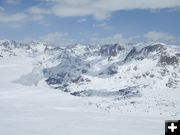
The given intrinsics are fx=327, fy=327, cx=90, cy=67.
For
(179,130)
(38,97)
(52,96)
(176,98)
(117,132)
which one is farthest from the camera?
(176,98)

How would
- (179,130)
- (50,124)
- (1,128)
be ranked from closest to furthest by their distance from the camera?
(179,130) < (1,128) < (50,124)

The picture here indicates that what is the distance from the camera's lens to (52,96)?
154250 mm

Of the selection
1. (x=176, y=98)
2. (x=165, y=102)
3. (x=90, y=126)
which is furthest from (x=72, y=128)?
(x=176, y=98)

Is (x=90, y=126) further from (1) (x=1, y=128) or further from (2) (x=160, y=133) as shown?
(1) (x=1, y=128)

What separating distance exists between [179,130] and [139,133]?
40749 mm

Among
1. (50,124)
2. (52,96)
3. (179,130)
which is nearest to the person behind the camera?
(179,130)

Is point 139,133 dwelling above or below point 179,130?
below

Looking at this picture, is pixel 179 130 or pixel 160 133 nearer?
pixel 179 130

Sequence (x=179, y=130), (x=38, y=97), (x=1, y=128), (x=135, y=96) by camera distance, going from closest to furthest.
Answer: (x=179, y=130)
(x=1, y=128)
(x=38, y=97)
(x=135, y=96)

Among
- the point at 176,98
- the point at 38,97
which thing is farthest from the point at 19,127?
the point at 176,98

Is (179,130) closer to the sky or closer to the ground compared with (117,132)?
closer to the sky

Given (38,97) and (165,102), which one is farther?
(165,102)

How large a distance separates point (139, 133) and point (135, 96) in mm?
130642

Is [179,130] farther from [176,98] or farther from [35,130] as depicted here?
[176,98]
